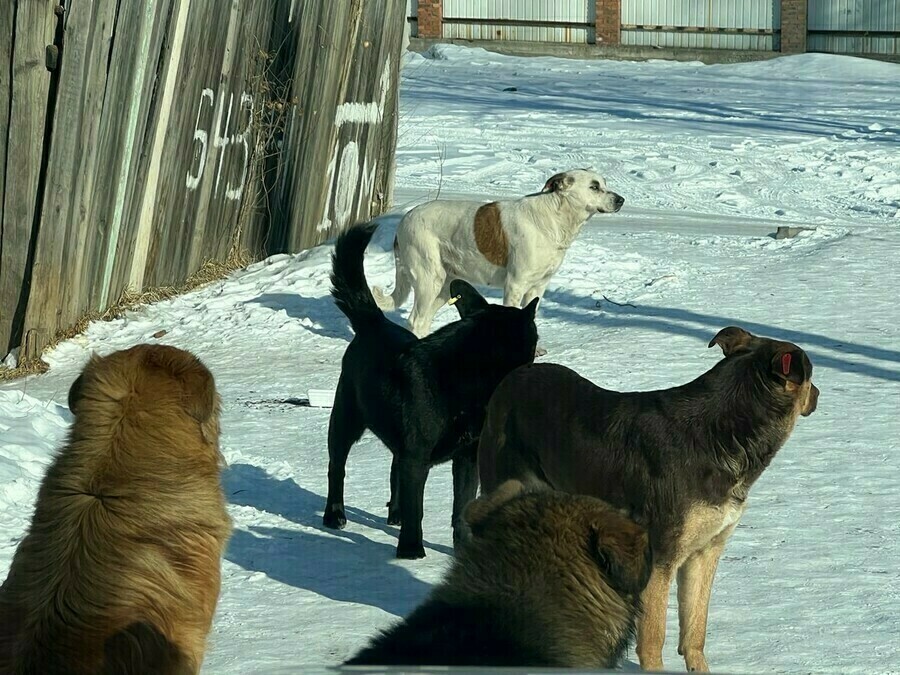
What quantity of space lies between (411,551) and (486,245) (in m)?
4.59

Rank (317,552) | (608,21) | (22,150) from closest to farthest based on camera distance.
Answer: (317,552), (22,150), (608,21)

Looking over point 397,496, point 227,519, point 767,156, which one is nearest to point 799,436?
point 397,496

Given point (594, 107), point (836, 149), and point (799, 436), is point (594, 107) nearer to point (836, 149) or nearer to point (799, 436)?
point (836, 149)

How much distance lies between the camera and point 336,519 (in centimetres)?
679

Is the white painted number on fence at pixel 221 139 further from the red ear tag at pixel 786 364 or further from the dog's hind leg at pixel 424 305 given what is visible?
the red ear tag at pixel 786 364

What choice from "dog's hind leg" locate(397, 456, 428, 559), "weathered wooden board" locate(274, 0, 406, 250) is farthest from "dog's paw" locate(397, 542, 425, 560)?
"weathered wooden board" locate(274, 0, 406, 250)

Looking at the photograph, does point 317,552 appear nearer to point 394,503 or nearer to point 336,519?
point 336,519

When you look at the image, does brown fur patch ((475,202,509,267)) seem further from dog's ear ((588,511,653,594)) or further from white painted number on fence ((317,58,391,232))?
dog's ear ((588,511,653,594))

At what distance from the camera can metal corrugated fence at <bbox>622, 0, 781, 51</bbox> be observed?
3044 cm

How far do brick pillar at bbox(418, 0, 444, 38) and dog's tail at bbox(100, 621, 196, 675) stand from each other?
29.0 metres

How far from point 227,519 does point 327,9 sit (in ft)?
29.0

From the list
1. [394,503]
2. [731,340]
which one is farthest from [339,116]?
[731,340]

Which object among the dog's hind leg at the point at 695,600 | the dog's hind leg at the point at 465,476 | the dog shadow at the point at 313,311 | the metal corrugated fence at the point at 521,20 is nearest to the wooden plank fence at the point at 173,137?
the dog shadow at the point at 313,311

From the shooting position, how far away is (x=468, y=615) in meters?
3.54
